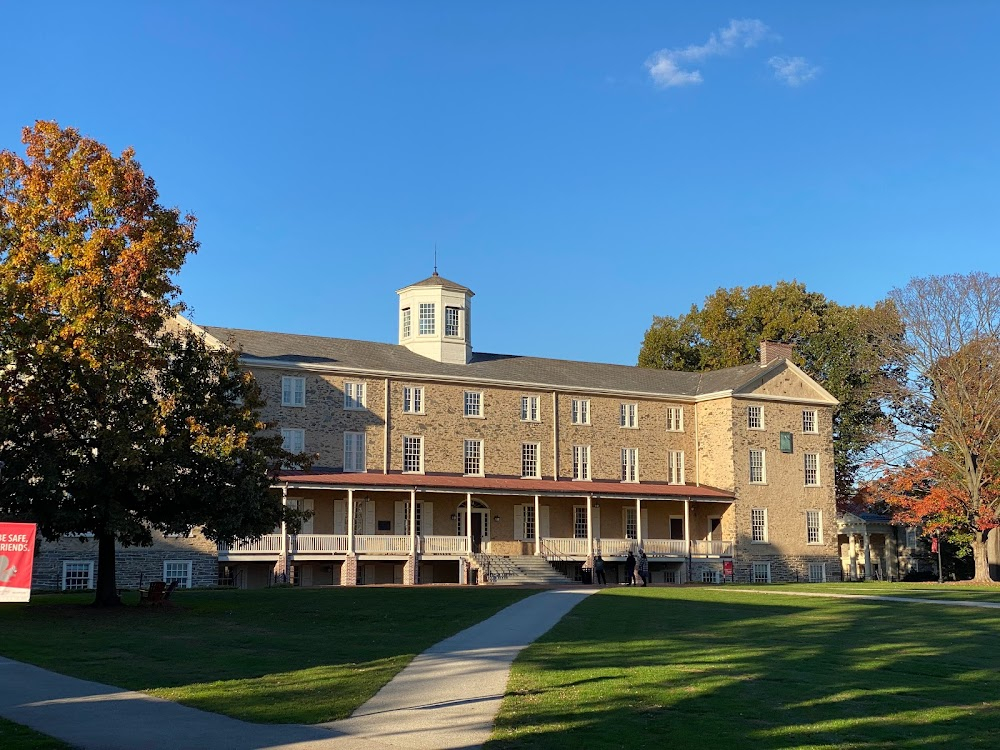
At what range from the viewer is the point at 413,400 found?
146 ft

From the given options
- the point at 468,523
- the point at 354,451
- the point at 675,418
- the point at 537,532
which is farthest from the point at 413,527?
the point at 675,418

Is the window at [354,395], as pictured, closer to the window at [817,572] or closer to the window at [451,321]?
the window at [451,321]

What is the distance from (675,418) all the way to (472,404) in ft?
33.5

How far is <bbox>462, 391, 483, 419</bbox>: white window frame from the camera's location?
45469 millimetres

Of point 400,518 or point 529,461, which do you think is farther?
point 529,461

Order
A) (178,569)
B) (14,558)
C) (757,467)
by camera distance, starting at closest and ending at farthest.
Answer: (14,558)
(178,569)
(757,467)

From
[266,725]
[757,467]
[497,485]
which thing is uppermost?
[757,467]

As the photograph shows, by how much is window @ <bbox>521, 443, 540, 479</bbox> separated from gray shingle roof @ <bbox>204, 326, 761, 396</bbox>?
2649mm

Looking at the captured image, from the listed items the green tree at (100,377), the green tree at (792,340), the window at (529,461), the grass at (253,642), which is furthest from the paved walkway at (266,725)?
the green tree at (792,340)

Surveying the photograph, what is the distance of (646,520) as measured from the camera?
49.1 metres

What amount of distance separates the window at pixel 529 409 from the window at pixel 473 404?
2016mm

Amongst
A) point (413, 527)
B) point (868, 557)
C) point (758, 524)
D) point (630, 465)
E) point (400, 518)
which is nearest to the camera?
point (413, 527)

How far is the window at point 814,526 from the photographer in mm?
50844

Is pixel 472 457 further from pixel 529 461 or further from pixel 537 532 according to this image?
pixel 537 532
